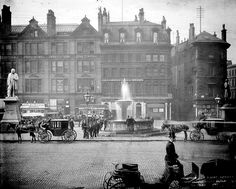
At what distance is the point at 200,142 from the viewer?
17.8m

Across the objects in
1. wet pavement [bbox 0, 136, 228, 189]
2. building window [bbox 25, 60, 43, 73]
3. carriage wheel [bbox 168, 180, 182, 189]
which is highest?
building window [bbox 25, 60, 43, 73]

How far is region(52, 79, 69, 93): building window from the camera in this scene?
123ft

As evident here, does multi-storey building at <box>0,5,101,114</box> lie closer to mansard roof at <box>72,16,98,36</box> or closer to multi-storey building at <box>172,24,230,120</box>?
mansard roof at <box>72,16,98,36</box>

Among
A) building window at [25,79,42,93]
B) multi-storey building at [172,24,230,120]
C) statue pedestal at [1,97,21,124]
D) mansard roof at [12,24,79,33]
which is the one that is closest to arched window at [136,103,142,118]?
multi-storey building at [172,24,230,120]

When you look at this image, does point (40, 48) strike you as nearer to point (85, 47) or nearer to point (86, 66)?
point (85, 47)

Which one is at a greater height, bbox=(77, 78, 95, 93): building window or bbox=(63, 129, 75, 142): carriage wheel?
bbox=(77, 78, 95, 93): building window

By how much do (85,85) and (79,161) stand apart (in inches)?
1258

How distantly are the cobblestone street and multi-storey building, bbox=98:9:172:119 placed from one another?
2737 centimetres

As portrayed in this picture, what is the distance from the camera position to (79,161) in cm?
1213

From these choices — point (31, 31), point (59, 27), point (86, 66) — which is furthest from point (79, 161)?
point (86, 66)

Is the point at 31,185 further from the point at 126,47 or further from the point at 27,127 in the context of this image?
the point at 126,47

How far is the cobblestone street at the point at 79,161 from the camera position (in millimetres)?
9359

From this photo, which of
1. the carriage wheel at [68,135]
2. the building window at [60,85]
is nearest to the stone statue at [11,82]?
the carriage wheel at [68,135]

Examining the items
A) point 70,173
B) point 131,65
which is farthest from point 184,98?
point 70,173
